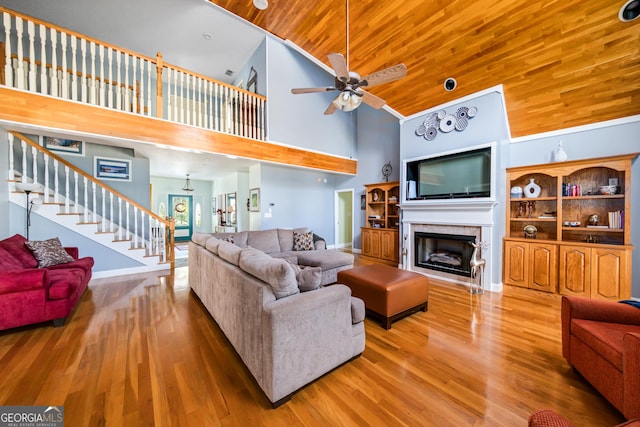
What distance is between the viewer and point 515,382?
5.69 feet

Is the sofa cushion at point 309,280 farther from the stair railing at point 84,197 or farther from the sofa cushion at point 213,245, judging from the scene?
the stair railing at point 84,197

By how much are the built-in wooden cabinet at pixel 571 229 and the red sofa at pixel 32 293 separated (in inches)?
234

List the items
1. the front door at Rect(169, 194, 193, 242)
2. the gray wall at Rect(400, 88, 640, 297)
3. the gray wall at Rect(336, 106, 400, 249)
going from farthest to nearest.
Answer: the front door at Rect(169, 194, 193, 242) < the gray wall at Rect(336, 106, 400, 249) < the gray wall at Rect(400, 88, 640, 297)

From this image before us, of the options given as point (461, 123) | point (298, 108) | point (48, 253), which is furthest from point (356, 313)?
point (298, 108)

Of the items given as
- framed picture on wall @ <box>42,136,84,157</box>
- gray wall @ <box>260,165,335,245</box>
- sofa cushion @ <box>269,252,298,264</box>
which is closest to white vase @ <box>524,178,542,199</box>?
sofa cushion @ <box>269,252,298,264</box>

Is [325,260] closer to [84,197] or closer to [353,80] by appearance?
[353,80]

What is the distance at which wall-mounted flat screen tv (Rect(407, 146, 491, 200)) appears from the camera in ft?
12.5

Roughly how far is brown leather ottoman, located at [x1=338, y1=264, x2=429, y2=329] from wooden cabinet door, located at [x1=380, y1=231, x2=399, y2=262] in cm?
260

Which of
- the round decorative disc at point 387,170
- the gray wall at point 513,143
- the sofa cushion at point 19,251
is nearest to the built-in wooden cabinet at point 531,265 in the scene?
the gray wall at point 513,143

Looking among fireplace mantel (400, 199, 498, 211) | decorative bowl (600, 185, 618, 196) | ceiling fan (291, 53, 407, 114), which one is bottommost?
fireplace mantel (400, 199, 498, 211)

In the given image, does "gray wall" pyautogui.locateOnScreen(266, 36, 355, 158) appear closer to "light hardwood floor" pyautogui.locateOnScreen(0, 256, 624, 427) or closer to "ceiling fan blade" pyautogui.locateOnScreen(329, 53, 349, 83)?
"ceiling fan blade" pyautogui.locateOnScreen(329, 53, 349, 83)

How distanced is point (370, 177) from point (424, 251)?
2661mm

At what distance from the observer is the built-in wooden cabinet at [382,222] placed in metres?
5.61

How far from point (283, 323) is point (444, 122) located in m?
4.49
